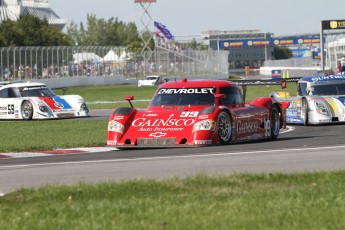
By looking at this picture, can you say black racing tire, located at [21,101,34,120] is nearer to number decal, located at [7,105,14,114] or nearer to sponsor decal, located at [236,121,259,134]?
number decal, located at [7,105,14,114]

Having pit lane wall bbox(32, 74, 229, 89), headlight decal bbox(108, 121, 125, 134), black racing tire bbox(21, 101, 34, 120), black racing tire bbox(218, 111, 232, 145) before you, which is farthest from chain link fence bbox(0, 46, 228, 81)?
black racing tire bbox(218, 111, 232, 145)

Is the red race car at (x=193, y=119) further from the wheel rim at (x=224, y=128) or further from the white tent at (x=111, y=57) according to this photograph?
the white tent at (x=111, y=57)

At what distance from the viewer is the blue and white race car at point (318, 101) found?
2475 centimetres

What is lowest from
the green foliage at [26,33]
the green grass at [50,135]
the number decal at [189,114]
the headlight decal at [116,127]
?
the green grass at [50,135]

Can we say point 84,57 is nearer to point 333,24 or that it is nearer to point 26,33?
point 26,33

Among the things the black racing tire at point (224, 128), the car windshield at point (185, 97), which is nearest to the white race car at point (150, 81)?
the car windshield at point (185, 97)

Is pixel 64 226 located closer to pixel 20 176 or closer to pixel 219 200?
pixel 219 200

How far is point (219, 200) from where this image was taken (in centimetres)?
999

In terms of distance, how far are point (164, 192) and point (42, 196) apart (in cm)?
128

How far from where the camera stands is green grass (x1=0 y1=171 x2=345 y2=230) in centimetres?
877

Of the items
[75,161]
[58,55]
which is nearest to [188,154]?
[75,161]

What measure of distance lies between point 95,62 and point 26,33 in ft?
54.6

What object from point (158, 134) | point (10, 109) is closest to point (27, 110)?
point (10, 109)

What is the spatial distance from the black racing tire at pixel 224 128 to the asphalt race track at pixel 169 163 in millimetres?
499
